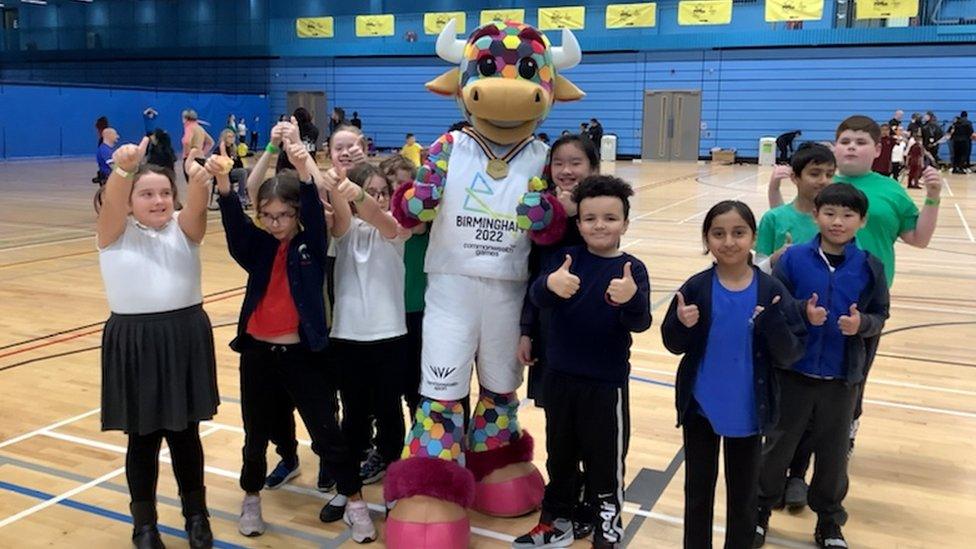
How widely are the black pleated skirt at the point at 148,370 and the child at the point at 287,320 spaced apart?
0.27m

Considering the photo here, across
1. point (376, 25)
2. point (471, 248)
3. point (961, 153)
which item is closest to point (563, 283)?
point (471, 248)

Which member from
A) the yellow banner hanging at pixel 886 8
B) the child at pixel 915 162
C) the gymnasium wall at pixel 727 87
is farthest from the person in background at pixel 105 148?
the yellow banner hanging at pixel 886 8

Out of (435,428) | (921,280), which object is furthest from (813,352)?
(921,280)

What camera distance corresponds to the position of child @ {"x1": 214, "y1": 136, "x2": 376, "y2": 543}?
11.0 ft

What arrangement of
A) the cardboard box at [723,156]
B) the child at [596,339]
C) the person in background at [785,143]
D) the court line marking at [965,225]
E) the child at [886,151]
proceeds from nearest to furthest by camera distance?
the child at [596,339] < the court line marking at [965,225] < the child at [886,151] < the person in background at [785,143] < the cardboard box at [723,156]

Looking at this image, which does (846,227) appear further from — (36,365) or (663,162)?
(663,162)

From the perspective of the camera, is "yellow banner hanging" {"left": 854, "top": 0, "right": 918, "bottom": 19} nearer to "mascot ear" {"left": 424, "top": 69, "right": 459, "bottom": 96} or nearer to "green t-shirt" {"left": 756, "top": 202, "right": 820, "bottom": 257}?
"green t-shirt" {"left": 756, "top": 202, "right": 820, "bottom": 257}

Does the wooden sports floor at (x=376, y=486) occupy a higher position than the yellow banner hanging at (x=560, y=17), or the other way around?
the yellow banner hanging at (x=560, y=17)

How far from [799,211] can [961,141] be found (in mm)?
22597

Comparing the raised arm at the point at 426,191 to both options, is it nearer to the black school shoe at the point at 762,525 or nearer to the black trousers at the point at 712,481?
the black trousers at the point at 712,481

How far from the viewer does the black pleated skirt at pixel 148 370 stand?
316cm

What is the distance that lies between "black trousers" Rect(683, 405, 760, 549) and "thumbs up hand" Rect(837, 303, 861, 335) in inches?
22.2

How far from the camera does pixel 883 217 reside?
12.1ft

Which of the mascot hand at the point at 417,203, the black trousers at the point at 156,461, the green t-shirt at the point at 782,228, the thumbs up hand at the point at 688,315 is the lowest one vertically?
the black trousers at the point at 156,461
